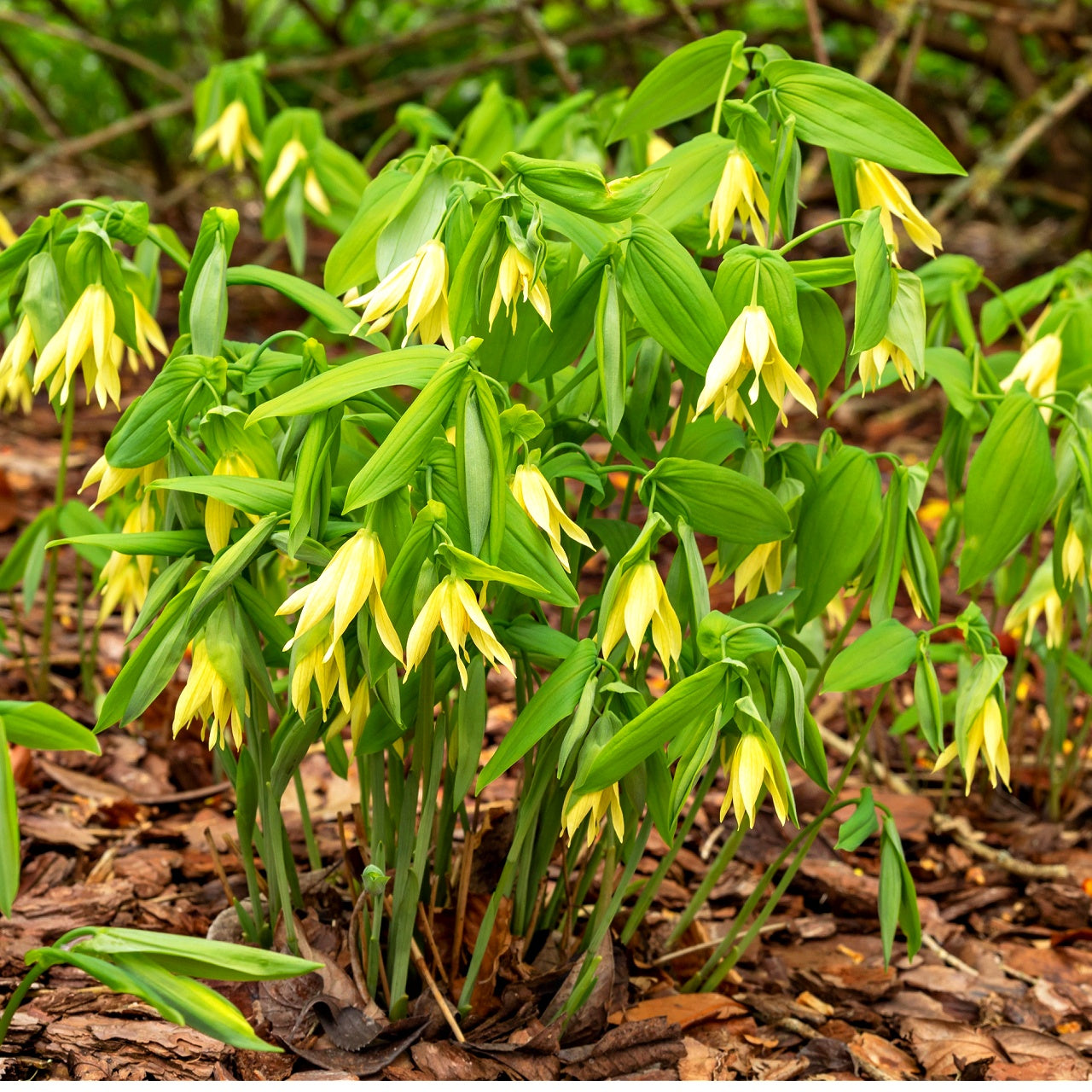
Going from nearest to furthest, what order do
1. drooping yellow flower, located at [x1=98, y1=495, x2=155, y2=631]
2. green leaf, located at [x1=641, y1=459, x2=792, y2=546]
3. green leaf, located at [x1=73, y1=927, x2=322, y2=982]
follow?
green leaf, located at [x1=73, y1=927, x2=322, y2=982]
green leaf, located at [x1=641, y1=459, x2=792, y2=546]
drooping yellow flower, located at [x1=98, y1=495, x2=155, y2=631]

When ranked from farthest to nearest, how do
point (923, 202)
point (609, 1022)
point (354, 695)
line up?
point (923, 202) < point (609, 1022) < point (354, 695)

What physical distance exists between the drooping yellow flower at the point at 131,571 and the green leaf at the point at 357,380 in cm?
33

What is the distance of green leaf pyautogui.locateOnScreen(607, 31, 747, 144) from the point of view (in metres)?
1.25

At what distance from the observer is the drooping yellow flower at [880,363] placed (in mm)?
1150

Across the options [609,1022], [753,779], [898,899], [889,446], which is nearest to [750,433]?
[753,779]

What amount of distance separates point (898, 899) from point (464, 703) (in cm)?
56

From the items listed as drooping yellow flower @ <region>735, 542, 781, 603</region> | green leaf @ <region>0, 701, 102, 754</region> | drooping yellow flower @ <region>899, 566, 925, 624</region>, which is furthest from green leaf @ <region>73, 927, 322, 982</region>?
drooping yellow flower @ <region>899, 566, 925, 624</region>

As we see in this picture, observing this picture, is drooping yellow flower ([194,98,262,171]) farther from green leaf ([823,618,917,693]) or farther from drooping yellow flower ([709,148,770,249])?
green leaf ([823,618,917,693])

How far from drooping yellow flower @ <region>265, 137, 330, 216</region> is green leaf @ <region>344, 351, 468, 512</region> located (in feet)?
3.96

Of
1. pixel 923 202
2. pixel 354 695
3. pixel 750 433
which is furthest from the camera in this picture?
pixel 923 202

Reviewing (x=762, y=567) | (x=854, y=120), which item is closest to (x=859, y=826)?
(x=762, y=567)

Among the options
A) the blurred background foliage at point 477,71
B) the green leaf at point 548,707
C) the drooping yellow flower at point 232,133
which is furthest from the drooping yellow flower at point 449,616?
the blurred background foliage at point 477,71

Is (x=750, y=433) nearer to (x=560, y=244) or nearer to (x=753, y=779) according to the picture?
→ (x=560, y=244)

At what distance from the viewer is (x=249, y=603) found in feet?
3.70
